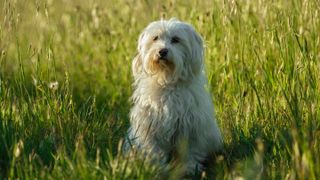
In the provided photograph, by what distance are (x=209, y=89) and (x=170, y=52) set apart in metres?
0.52

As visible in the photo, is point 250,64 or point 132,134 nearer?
point 132,134

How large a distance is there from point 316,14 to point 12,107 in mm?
2091

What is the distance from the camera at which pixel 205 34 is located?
22.6ft

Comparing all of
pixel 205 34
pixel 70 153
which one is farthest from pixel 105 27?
pixel 70 153

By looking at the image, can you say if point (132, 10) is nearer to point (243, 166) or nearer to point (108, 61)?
point (108, 61)

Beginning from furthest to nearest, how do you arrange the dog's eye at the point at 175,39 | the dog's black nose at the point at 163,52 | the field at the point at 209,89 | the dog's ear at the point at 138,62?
the dog's ear at the point at 138,62 < the dog's eye at the point at 175,39 < the dog's black nose at the point at 163,52 < the field at the point at 209,89

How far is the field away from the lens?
4.11 m

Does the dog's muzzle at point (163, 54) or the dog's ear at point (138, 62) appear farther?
the dog's ear at point (138, 62)

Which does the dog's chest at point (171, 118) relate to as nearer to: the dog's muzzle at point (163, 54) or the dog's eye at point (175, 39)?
the dog's muzzle at point (163, 54)

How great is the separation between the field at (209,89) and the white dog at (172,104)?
20 centimetres

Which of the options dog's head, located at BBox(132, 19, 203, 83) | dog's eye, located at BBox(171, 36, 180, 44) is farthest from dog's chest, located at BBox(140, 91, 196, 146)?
dog's eye, located at BBox(171, 36, 180, 44)

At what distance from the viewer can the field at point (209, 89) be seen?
13.5 feet

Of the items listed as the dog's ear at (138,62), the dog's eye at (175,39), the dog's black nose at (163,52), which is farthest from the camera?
the dog's ear at (138,62)

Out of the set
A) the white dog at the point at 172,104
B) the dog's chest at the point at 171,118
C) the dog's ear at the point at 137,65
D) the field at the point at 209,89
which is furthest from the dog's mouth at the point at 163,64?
the field at the point at 209,89
